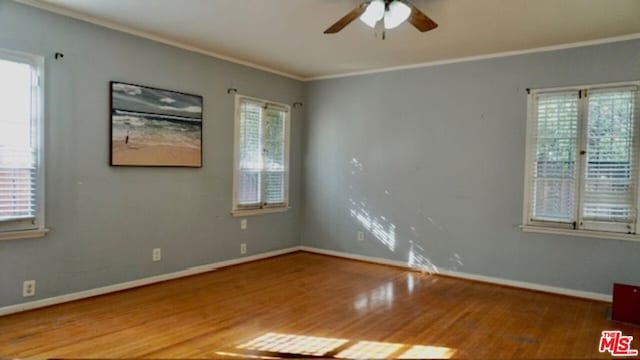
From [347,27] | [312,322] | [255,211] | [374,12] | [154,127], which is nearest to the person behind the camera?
[374,12]

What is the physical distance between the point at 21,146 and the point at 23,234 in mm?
735

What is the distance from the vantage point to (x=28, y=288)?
3680mm

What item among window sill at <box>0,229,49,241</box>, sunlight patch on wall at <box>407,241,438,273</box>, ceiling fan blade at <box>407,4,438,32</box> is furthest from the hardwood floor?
ceiling fan blade at <box>407,4,438,32</box>

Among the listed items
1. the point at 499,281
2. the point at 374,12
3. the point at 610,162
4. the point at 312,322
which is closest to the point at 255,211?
the point at 312,322

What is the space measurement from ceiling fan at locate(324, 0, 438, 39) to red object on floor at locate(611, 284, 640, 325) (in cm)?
279

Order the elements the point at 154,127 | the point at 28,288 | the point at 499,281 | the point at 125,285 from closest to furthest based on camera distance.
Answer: the point at 28,288 → the point at 125,285 → the point at 154,127 → the point at 499,281

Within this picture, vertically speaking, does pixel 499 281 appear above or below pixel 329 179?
below

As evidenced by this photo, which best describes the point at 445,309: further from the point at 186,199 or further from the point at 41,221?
the point at 41,221

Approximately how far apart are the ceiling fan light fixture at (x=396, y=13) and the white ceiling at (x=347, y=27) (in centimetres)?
38

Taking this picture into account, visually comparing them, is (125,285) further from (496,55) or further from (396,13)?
(496,55)

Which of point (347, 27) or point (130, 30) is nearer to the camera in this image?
point (347, 27)

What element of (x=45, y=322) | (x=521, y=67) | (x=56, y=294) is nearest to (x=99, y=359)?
(x=45, y=322)

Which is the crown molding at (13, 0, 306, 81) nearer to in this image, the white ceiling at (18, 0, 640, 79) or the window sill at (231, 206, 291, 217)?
the white ceiling at (18, 0, 640, 79)

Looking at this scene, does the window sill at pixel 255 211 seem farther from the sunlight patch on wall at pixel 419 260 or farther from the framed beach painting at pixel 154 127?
the sunlight patch on wall at pixel 419 260
